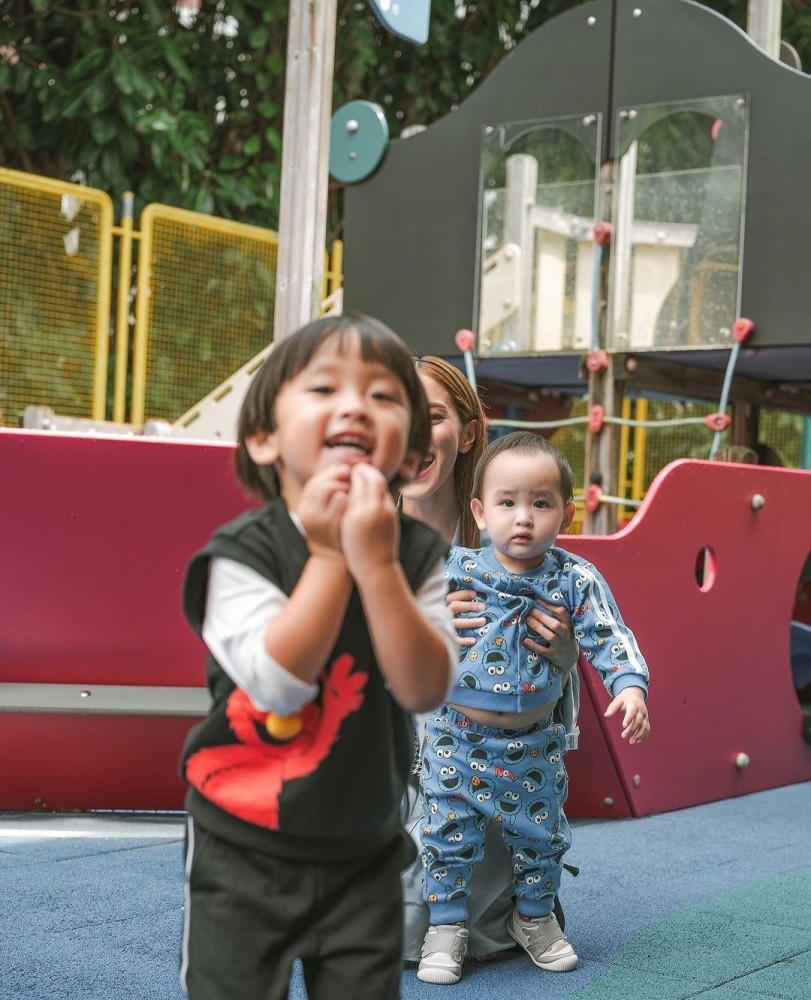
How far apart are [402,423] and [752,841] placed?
2859mm

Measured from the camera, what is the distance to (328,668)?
1.45 metres

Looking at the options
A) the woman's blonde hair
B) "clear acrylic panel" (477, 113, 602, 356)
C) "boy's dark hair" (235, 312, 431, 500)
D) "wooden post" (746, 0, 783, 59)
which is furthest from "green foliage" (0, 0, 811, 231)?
"boy's dark hair" (235, 312, 431, 500)

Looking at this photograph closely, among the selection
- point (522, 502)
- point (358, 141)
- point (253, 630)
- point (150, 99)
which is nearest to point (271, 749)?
point (253, 630)

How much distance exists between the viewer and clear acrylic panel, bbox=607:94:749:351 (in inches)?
277

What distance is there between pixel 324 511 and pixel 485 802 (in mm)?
1447

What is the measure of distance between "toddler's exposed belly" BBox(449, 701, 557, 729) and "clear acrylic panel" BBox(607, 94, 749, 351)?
15.7 feet

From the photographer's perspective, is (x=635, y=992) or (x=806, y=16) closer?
(x=635, y=992)

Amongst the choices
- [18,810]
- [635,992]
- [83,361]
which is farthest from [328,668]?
[83,361]

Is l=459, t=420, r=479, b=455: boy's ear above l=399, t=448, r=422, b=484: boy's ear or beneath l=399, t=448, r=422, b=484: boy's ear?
above

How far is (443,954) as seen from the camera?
2619 millimetres

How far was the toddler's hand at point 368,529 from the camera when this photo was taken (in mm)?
1300

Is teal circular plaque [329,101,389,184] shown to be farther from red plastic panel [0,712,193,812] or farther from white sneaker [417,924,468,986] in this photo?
white sneaker [417,924,468,986]

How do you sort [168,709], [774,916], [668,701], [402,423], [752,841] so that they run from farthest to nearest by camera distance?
1. [668,701]
2. [752,841]
3. [168,709]
4. [774,916]
5. [402,423]

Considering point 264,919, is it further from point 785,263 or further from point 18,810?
point 785,263
